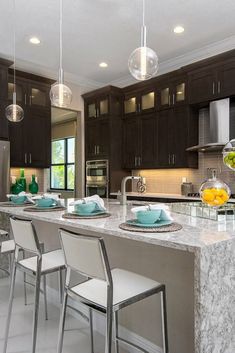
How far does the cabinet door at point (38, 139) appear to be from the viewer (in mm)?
5223

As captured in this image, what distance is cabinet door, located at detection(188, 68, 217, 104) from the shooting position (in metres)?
4.42

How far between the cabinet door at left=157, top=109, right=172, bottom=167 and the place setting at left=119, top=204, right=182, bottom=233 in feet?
11.7

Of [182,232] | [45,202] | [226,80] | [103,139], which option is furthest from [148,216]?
[103,139]

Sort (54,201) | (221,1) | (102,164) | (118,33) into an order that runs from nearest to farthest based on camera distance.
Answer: (54,201), (221,1), (118,33), (102,164)

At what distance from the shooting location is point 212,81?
14.5 ft

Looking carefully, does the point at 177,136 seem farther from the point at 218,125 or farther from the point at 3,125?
the point at 3,125

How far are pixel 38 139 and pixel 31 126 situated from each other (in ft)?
0.84

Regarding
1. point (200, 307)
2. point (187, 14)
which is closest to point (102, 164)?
point (187, 14)

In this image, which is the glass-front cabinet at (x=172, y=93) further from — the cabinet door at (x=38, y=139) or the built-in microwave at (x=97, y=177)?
the cabinet door at (x=38, y=139)

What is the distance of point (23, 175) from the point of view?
5086 mm

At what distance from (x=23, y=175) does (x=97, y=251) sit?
410cm

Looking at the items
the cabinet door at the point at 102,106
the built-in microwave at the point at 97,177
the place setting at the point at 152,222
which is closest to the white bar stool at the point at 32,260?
the place setting at the point at 152,222

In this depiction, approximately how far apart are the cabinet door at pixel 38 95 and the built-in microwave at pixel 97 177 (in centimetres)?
145

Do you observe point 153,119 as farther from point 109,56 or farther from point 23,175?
point 23,175
